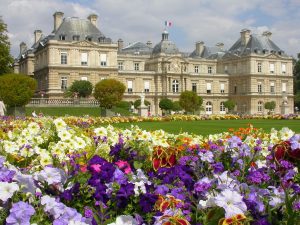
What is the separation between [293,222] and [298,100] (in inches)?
2710

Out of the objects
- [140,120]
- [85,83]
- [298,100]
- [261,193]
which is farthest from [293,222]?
[298,100]

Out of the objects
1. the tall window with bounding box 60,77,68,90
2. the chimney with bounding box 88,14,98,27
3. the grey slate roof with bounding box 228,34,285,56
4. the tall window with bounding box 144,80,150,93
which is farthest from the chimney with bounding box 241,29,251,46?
the tall window with bounding box 60,77,68,90

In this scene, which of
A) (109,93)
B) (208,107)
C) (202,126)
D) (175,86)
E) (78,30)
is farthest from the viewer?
(208,107)

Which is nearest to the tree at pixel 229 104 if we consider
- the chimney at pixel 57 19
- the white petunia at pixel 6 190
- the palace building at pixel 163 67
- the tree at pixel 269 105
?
the palace building at pixel 163 67

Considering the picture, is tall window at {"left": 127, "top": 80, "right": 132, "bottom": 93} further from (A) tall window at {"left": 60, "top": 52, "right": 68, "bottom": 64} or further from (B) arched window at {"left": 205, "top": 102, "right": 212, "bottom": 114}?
(B) arched window at {"left": 205, "top": 102, "right": 212, "bottom": 114}

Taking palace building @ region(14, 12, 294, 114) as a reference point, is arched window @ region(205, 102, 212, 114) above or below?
below

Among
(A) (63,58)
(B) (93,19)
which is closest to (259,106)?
(B) (93,19)

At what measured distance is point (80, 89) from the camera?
159 feet

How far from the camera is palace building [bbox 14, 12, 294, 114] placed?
52.2 m

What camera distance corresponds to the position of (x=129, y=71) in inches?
2325

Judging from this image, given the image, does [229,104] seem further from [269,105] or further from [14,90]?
A: [14,90]

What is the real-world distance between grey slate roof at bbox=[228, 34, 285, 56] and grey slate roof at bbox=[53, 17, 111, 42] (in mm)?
21781

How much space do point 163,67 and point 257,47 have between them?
587 inches

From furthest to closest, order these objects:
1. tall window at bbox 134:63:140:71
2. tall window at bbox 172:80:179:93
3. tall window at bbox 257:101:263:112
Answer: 1. tall window at bbox 257:101:263:112
2. tall window at bbox 134:63:140:71
3. tall window at bbox 172:80:179:93
